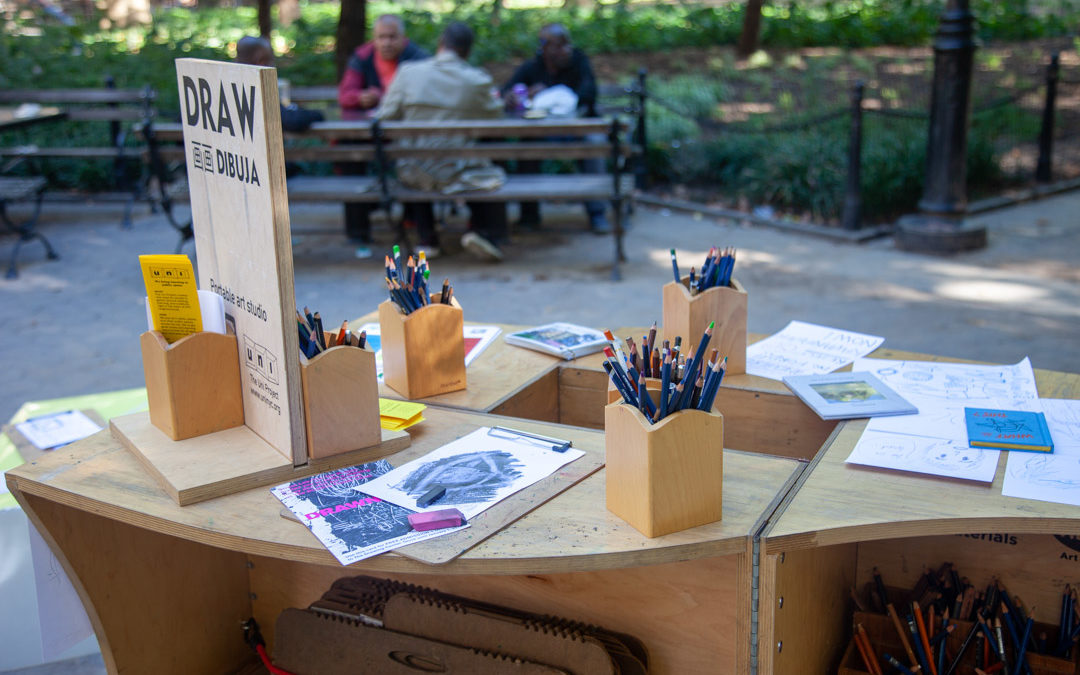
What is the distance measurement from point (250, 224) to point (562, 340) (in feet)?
3.54

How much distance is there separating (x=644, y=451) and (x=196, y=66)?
1138mm

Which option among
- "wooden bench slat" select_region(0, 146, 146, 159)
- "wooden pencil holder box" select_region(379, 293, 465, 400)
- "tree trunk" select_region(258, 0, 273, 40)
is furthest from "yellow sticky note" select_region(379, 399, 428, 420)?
"tree trunk" select_region(258, 0, 273, 40)

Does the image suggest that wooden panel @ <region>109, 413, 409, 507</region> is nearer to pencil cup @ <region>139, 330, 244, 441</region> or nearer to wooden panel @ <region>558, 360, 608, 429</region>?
pencil cup @ <region>139, 330, 244, 441</region>

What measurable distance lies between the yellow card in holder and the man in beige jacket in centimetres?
440

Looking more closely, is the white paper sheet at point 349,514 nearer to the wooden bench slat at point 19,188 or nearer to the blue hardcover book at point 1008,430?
the blue hardcover book at point 1008,430

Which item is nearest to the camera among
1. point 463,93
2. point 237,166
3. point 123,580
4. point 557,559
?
point 557,559

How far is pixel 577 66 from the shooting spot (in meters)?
7.54

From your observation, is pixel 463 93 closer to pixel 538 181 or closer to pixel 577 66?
pixel 538 181

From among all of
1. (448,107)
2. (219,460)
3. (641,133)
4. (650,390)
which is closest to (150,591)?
(219,460)

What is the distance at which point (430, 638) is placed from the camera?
7.04 feet

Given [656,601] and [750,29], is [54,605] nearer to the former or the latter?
[656,601]

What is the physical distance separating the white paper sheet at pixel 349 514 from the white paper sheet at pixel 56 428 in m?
1.22

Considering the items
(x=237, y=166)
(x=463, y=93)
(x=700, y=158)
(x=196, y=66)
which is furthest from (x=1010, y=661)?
(x=700, y=158)

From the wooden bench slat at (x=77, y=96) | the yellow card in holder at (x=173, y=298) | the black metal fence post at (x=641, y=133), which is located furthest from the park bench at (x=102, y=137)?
the yellow card in holder at (x=173, y=298)
